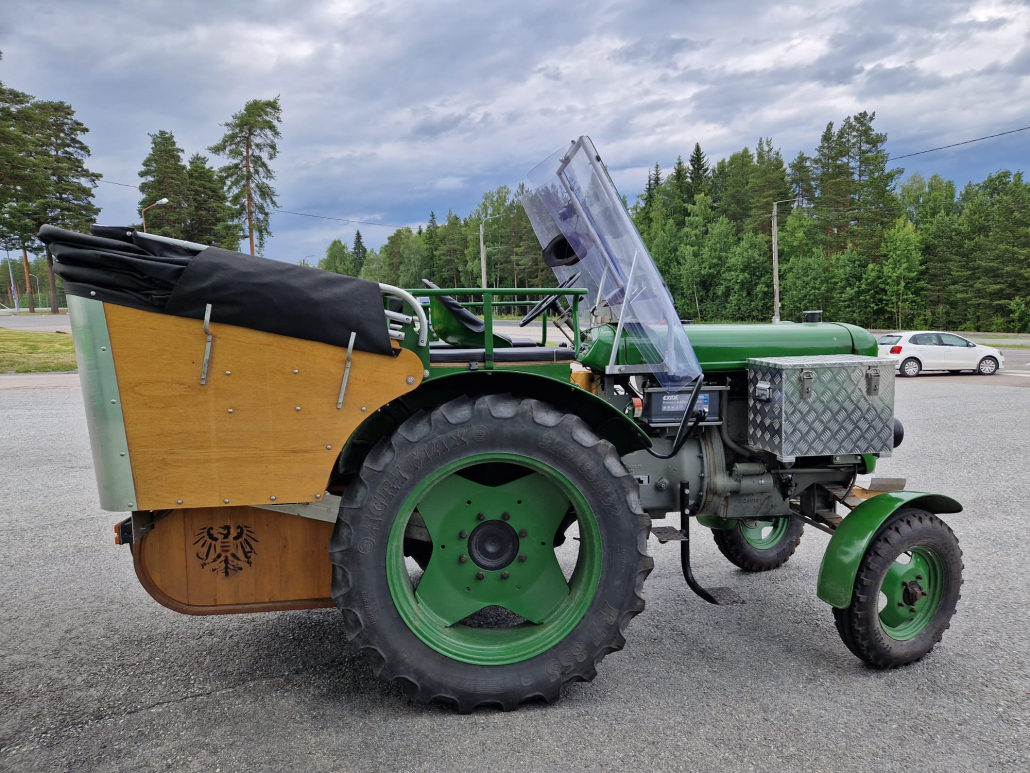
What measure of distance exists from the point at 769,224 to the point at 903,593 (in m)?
62.1

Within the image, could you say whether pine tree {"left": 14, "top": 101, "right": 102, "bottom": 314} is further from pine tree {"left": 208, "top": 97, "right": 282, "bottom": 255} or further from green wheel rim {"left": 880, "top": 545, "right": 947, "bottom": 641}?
green wheel rim {"left": 880, "top": 545, "right": 947, "bottom": 641}

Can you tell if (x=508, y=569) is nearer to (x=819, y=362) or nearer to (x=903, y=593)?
(x=819, y=362)

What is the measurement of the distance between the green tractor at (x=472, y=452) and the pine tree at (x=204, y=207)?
51633 millimetres

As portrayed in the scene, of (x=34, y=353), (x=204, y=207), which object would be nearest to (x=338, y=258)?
(x=204, y=207)

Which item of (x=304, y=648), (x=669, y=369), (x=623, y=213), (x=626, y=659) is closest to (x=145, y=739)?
(x=304, y=648)

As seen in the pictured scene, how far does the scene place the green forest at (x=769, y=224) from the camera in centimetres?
4556

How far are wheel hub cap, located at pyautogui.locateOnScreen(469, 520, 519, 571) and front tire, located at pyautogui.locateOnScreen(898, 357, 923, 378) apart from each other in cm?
1996

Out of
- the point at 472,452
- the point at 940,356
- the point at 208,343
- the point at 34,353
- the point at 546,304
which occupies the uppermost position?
the point at 546,304

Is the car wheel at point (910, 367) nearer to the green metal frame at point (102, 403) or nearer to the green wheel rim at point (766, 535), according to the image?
the green wheel rim at point (766, 535)

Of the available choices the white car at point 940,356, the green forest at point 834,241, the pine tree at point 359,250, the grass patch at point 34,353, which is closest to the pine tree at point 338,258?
the pine tree at point 359,250

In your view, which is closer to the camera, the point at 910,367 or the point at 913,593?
the point at 913,593

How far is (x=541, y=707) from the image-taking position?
284 centimetres

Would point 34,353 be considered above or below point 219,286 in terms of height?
below

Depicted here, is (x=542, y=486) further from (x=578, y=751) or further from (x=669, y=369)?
(x=578, y=751)
